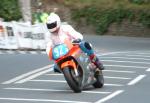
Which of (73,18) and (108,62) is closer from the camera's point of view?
(108,62)

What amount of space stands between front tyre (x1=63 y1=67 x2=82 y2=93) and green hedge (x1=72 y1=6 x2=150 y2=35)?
103ft

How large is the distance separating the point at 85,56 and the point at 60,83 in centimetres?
190

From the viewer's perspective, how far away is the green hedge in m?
45.3

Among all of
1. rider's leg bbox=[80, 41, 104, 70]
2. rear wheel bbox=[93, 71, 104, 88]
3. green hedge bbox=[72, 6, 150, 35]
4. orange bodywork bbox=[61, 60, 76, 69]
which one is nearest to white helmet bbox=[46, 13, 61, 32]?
rider's leg bbox=[80, 41, 104, 70]

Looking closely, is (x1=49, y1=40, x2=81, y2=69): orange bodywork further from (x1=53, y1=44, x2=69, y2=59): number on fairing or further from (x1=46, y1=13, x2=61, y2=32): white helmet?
(x1=46, y1=13, x2=61, y2=32): white helmet

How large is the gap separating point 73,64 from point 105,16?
33.1 meters

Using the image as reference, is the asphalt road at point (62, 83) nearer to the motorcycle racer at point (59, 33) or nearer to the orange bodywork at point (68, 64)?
the orange bodywork at point (68, 64)

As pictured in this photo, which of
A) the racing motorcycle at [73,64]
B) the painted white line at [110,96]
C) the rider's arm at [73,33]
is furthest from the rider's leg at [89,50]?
the painted white line at [110,96]

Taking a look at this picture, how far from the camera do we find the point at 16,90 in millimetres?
14664

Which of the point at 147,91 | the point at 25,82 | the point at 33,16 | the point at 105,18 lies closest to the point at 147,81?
the point at 147,91

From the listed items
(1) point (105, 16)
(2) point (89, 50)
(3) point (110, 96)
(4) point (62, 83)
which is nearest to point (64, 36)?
(2) point (89, 50)

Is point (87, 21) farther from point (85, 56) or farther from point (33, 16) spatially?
point (85, 56)

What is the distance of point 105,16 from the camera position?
46.5 metres

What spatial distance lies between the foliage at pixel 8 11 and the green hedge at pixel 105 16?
26.7 feet
